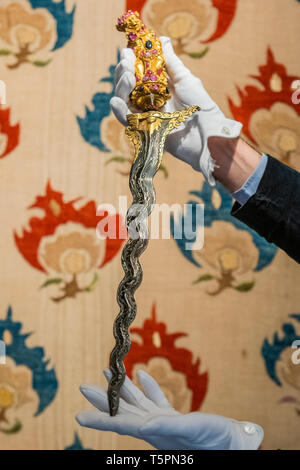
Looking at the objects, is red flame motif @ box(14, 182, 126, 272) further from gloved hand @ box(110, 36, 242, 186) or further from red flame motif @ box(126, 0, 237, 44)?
red flame motif @ box(126, 0, 237, 44)

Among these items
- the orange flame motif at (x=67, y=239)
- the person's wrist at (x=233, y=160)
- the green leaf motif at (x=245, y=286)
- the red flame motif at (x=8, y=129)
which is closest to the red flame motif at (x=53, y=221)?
the orange flame motif at (x=67, y=239)

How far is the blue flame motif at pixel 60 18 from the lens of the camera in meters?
1.25

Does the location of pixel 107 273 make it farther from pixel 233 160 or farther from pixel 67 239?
pixel 233 160

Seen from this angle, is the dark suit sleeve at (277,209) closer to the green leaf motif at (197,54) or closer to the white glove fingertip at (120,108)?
the white glove fingertip at (120,108)

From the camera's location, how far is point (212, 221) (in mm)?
1195

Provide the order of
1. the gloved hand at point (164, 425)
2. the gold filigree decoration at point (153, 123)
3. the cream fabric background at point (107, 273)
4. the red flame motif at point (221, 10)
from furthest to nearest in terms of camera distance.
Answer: the red flame motif at point (221, 10) < the cream fabric background at point (107, 273) < the gold filigree decoration at point (153, 123) < the gloved hand at point (164, 425)

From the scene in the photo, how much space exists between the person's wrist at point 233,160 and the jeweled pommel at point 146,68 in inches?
4.4

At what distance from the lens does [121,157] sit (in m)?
1.22

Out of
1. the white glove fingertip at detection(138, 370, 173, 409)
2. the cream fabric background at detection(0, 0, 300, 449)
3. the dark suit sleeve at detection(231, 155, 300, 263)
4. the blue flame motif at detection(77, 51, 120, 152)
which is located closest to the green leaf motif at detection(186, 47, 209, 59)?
the cream fabric background at detection(0, 0, 300, 449)

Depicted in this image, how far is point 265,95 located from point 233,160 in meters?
0.43

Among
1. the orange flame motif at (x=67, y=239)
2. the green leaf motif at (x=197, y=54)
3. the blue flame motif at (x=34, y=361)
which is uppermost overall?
the green leaf motif at (x=197, y=54)

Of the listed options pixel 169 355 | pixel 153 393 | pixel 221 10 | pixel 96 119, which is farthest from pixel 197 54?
pixel 153 393

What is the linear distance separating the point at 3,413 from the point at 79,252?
37cm
